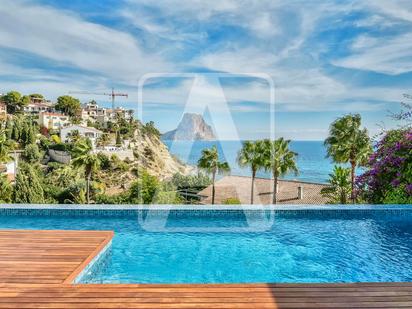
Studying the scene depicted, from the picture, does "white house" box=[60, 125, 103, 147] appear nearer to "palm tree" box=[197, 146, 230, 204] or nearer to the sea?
the sea

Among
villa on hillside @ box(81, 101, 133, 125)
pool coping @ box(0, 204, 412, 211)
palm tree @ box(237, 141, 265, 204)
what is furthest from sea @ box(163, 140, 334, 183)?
villa on hillside @ box(81, 101, 133, 125)

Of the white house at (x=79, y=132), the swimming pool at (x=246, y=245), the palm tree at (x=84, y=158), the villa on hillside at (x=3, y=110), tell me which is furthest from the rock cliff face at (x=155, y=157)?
the swimming pool at (x=246, y=245)

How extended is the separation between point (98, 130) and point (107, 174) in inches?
795

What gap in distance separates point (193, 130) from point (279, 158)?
6.34 meters

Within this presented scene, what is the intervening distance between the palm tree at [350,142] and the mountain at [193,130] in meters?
5.85

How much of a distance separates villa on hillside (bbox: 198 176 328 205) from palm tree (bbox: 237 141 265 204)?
2.67 m

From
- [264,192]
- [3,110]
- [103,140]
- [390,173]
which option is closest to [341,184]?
[390,173]

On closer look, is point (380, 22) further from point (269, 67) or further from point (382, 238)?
point (382, 238)

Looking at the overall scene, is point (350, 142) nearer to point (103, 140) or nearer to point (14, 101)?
point (103, 140)

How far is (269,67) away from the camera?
53.0 ft

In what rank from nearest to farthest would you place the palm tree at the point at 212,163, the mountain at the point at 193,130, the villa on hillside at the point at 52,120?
the mountain at the point at 193,130 → the palm tree at the point at 212,163 → the villa on hillside at the point at 52,120

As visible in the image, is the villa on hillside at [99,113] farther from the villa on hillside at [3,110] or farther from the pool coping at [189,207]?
the pool coping at [189,207]

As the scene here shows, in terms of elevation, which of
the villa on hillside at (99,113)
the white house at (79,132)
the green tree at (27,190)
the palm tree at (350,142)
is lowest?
the green tree at (27,190)

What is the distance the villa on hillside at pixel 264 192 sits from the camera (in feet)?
73.4
